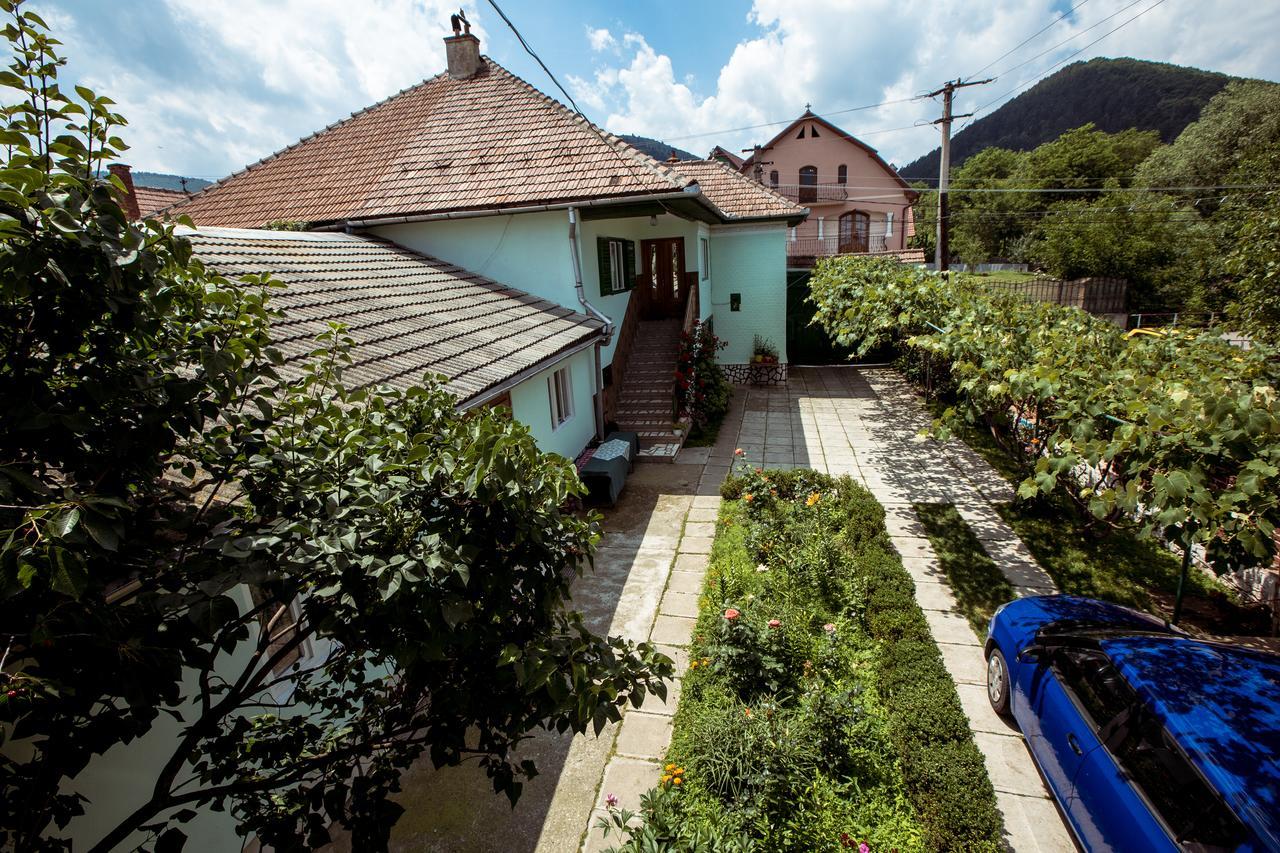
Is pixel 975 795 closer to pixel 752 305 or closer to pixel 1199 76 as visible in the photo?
pixel 752 305

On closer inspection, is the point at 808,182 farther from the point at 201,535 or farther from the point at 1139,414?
the point at 201,535

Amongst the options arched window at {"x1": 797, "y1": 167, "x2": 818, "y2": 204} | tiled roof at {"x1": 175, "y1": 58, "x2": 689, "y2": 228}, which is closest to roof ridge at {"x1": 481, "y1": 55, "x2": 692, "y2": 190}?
tiled roof at {"x1": 175, "y1": 58, "x2": 689, "y2": 228}

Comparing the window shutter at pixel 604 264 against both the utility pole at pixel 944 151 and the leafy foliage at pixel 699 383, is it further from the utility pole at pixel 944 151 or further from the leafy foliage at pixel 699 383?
the utility pole at pixel 944 151

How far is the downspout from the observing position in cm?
1027

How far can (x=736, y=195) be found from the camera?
58.8 ft

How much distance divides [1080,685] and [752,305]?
14.8 m

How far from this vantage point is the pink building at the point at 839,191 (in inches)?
1705

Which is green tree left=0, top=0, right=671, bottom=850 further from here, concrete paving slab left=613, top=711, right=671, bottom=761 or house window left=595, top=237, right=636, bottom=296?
house window left=595, top=237, right=636, bottom=296

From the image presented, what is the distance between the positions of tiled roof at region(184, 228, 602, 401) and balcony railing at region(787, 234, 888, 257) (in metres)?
36.7

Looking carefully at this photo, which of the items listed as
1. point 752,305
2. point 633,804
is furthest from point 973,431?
point 633,804

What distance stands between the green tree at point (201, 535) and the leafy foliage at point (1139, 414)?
13.7ft

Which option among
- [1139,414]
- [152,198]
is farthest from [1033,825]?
[152,198]

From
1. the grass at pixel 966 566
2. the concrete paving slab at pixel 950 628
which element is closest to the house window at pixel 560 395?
the grass at pixel 966 566

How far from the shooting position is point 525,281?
36.3 ft
